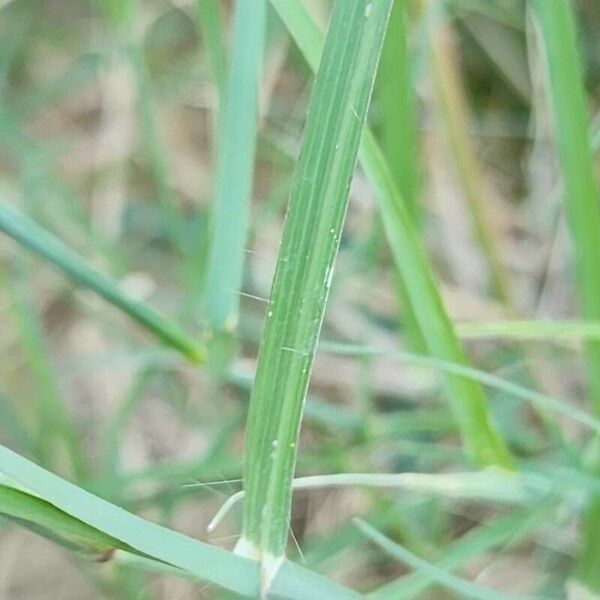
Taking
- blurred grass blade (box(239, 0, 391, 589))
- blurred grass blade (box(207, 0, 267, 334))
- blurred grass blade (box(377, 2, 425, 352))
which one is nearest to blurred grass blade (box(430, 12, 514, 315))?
blurred grass blade (box(377, 2, 425, 352))

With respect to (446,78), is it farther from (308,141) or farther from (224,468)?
(308,141)

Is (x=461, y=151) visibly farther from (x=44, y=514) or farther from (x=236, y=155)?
(x=44, y=514)

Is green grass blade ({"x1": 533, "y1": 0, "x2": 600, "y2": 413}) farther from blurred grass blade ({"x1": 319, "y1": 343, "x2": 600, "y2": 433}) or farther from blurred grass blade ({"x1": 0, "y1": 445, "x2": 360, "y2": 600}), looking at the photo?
blurred grass blade ({"x1": 0, "y1": 445, "x2": 360, "y2": 600})

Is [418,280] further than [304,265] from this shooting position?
Yes

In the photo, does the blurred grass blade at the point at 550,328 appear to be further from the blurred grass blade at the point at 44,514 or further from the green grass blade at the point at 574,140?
the blurred grass blade at the point at 44,514

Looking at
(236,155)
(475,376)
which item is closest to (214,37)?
(236,155)

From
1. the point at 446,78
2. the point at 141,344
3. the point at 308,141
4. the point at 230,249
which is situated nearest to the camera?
the point at 308,141

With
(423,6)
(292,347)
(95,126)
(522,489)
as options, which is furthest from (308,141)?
(95,126)
